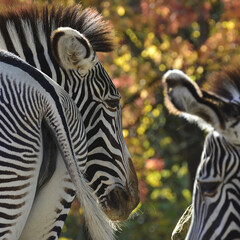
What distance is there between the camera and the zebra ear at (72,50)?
5.13 meters

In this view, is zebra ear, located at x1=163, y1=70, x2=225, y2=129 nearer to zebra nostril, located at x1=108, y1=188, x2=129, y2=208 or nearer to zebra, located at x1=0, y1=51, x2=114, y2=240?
zebra, located at x1=0, y1=51, x2=114, y2=240

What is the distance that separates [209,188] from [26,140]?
51.6 inches

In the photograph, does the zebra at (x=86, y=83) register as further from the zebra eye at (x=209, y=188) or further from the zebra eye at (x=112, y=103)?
the zebra eye at (x=209, y=188)

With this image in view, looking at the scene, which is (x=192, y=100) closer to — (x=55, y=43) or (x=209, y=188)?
(x=209, y=188)

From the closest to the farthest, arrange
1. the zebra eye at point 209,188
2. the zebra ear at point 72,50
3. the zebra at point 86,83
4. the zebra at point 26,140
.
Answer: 1. the zebra eye at point 209,188
2. the zebra at point 26,140
3. the zebra ear at point 72,50
4. the zebra at point 86,83

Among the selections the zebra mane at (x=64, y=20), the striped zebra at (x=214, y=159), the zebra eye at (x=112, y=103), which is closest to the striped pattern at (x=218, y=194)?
the striped zebra at (x=214, y=159)

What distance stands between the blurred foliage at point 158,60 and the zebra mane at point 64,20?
4.23m

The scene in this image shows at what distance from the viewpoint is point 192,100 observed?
316 cm

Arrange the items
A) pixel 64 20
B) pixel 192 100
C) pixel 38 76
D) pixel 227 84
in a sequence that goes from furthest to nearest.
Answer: pixel 64 20, pixel 38 76, pixel 227 84, pixel 192 100

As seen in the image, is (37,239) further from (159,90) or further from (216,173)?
(159,90)

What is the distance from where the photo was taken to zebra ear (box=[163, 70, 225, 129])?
10.4 feet

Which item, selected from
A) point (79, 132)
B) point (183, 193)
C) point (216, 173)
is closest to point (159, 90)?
point (183, 193)

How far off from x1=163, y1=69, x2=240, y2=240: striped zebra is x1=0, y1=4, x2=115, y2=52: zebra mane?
2.52 meters

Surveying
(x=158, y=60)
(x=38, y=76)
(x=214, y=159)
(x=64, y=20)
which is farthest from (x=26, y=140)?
(x=158, y=60)
